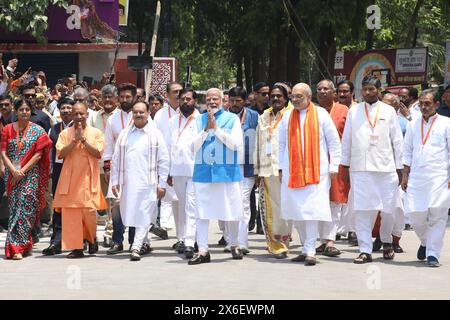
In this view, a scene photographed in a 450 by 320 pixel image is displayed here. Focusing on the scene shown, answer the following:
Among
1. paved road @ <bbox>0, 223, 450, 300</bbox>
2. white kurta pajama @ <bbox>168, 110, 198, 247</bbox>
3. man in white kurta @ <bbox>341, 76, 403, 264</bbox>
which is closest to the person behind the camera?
paved road @ <bbox>0, 223, 450, 300</bbox>

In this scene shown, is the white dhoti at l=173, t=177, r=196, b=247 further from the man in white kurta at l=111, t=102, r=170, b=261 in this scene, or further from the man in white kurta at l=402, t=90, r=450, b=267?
the man in white kurta at l=402, t=90, r=450, b=267

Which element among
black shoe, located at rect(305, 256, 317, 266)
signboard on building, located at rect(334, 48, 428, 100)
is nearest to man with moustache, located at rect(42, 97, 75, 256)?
black shoe, located at rect(305, 256, 317, 266)

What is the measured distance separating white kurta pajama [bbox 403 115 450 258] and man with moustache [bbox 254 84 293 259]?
1498 mm

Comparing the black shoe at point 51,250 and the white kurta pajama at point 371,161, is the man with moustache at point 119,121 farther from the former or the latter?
the white kurta pajama at point 371,161

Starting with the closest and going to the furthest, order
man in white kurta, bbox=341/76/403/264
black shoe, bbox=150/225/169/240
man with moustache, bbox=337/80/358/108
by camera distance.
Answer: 1. man in white kurta, bbox=341/76/403/264
2. man with moustache, bbox=337/80/358/108
3. black shoe, bbox=150/225/169/240

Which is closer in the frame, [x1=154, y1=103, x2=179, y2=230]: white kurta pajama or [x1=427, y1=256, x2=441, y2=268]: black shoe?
[x1=427, y1=256, x2=441, y2=268]: black shoe

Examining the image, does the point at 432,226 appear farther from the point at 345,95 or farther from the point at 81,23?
the point at 81,23

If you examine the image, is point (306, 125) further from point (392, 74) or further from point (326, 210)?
point (392, 74)

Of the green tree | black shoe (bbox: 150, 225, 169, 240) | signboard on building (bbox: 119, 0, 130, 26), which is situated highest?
signboard on building (bbox: 119, 0, 130, 26)

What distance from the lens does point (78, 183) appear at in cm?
1294

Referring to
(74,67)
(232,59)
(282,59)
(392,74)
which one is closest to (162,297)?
(392,74)

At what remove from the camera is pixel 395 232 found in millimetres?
13352

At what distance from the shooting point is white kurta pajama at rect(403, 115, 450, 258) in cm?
1213

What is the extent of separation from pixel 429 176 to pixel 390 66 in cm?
1664
